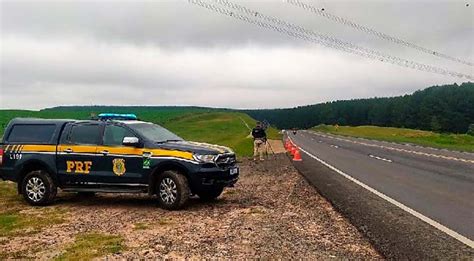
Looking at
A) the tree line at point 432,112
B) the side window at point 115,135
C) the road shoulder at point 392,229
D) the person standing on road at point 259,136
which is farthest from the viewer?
the tree line at point 432,112

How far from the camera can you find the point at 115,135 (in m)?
10.7

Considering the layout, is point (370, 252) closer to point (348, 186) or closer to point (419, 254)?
point (419, 254)

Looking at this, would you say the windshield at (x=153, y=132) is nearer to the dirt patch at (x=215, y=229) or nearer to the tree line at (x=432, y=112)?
the dirt patch at (x=215, y=229)

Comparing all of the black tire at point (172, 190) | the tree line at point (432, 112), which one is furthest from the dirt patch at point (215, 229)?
the tree line at point (432, 112)

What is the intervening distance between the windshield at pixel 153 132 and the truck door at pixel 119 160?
0.74 feet

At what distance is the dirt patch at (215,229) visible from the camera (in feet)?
21.7

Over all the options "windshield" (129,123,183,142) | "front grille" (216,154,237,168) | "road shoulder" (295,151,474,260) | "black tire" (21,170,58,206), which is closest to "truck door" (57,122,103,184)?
"black tire" (21,170,58,206)

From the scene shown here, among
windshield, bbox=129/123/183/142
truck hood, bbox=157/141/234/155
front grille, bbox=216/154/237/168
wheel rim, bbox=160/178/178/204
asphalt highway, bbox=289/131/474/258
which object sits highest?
windshield, bbox=129/123/183/142

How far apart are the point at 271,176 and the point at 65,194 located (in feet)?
21.0

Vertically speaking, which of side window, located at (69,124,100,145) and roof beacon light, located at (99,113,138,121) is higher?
roof beacon light, located at (99,113,138,121)

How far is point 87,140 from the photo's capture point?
10.9m

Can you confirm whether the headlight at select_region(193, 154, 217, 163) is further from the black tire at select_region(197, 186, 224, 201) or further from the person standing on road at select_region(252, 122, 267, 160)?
the person standing on road at select_region(252, 122, 267, 160)

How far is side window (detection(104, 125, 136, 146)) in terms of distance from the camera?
10.6 meters

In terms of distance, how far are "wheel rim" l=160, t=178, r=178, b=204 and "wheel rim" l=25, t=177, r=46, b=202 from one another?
277 centimetres
